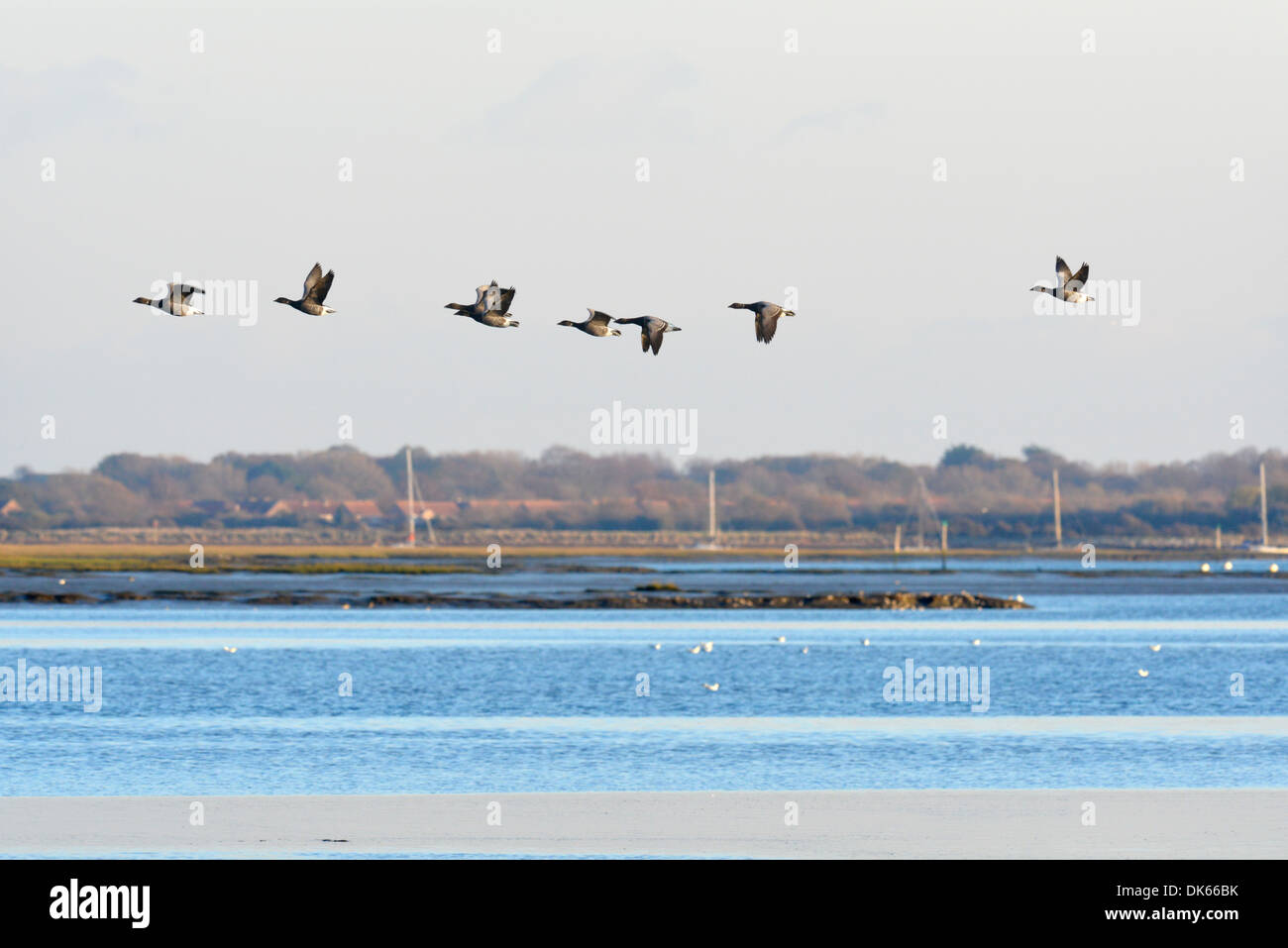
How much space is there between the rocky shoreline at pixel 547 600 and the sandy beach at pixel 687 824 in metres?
62.2

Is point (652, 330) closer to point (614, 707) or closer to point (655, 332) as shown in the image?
point (655, 332)

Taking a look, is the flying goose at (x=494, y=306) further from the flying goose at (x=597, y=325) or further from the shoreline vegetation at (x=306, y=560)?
the shoreline vegetation at (x=306, y=560)

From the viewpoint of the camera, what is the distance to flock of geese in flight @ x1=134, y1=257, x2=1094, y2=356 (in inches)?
786

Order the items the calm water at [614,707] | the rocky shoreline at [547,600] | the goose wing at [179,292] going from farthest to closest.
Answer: the rocky shoreline at [547,600], the calm water at [614,707], the goose wing at [179,292]

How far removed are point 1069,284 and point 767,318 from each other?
16.1 ft

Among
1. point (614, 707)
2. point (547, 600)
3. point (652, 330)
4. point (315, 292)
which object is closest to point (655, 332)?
point (652, 330)

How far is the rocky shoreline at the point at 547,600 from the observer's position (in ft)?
291

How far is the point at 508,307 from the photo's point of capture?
70.1ft

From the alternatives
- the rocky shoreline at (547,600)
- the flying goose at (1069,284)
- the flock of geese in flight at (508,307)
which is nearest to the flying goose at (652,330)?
the flock of geese in flight at (508,307)

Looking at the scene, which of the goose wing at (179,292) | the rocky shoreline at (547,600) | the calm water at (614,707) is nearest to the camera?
the goose wing at (179,292)

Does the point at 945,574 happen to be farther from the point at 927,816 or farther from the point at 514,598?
the point at 927,816

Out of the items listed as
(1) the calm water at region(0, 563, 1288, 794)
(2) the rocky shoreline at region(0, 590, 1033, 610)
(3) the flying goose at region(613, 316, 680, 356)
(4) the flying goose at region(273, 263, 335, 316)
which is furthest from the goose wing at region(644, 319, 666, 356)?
(2) the rocky shoreline at region(0, 590, 1033, 610)
